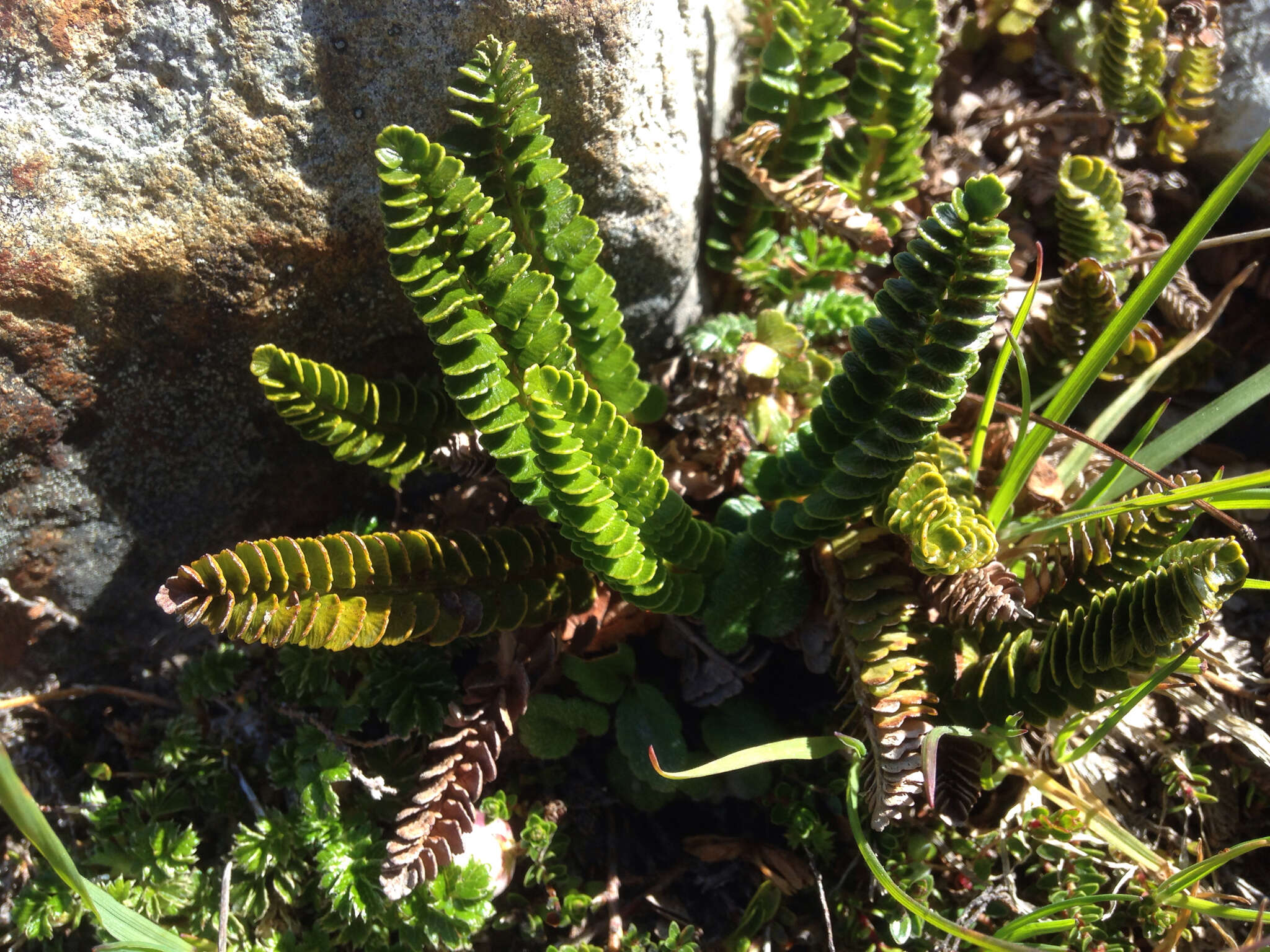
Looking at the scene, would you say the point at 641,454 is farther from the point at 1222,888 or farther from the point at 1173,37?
the point at 1173,37

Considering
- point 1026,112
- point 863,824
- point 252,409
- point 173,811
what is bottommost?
point 173,811

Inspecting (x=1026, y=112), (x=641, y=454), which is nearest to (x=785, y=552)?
(x=641, y=454)

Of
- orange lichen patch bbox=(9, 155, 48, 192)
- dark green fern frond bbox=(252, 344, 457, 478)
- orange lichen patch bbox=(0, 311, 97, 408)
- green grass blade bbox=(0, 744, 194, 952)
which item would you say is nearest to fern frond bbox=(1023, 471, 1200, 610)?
dark green fern frond bbox=(252, 344, 457, 478)

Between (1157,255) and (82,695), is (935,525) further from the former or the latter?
(82,695)

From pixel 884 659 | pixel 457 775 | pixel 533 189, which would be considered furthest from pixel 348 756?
pixel 533 189

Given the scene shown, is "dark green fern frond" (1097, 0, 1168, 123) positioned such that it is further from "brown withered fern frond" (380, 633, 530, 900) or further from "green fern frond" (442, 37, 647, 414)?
"brown withered fern frond" (380, 633, 530, 900)

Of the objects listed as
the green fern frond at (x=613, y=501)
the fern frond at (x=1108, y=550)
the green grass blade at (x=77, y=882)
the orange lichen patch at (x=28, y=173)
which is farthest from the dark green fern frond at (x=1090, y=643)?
the orange lichen patch at (x=28, y=173)
